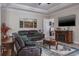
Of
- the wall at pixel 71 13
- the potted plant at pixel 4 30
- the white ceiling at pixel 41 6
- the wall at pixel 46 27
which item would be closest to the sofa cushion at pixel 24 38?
the potted plant at pixel 4 30

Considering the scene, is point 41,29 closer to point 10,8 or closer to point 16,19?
point 16,19

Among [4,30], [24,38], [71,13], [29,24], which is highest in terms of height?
[71,13]

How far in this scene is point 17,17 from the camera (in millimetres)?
2928

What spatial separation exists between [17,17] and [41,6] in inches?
24.8

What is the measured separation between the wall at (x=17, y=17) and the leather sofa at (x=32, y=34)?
121 millimetres

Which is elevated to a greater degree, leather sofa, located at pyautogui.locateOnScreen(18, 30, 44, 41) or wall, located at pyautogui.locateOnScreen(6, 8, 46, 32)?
wall, located at pyautogui.locateOnScreen(6, 8, 46, 32)

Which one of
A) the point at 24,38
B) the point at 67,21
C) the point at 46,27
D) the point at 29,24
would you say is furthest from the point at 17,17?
the point at 67,21

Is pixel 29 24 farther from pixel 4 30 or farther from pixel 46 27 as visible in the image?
pixel 4 30

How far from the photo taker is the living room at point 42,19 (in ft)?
9.31

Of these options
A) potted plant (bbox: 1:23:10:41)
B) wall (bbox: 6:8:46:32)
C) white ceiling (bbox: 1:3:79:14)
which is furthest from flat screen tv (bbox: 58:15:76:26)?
potted plant (bbox: 1:23:10:41)

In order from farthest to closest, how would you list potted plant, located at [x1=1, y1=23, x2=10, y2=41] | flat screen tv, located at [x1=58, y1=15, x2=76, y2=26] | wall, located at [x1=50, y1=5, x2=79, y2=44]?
flat screen tv, located at [x1=58, y1=15, x2=76, y2=26]
wall, located at [x1=50, y1=5, x2=79, y2=44]
potted plant, located at [x1=1, y1=23, x2=10, y2=41]

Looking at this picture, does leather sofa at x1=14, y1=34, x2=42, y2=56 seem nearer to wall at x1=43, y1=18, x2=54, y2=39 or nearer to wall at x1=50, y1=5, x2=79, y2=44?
wall at x1=43, y1=18, x2=54, y2=39

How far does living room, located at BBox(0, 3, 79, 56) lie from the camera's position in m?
2.84

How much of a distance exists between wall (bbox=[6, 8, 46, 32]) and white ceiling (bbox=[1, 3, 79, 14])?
A: 0.10 meters
